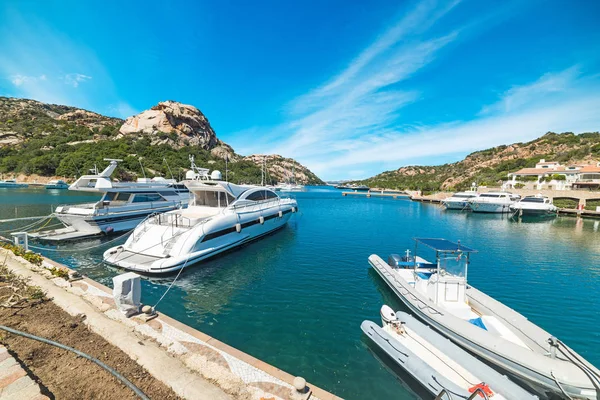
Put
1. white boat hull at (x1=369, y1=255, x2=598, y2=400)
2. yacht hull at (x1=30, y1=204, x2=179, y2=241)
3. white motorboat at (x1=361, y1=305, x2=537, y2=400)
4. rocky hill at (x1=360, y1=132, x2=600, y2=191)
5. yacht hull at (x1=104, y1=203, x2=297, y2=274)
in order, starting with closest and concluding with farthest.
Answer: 1. white motorboat at (x1=361, y1=305, x2=537, y2=400)
2. white boat hull at (x1=369, y1=255, x2=598, y2=400)
3. yacht hull at (x1=104, y1=203, x2=297, y2=274)
4. yacht hull at (x1=30, y1=204, x2=179, y2=241)
5. rocky hill at (x1=360, y1=132, x2=600, y2=191)

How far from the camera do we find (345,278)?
11133 mm

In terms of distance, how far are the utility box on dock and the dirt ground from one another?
2.51 ft

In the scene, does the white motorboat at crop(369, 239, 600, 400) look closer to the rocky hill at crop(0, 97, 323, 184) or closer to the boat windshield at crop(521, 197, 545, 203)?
the boat windshield at crop(521, 197, 545, 203)

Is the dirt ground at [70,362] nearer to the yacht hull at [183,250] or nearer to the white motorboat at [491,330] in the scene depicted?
the yacht hull at [183,250]

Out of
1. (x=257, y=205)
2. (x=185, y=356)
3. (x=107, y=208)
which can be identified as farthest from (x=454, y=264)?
(x=107, y=208)

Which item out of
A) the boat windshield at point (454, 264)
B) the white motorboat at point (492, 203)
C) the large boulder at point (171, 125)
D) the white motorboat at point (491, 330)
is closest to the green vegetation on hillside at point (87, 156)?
the large boulder at point (171, 125)

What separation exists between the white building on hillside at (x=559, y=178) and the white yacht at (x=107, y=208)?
72.4 meters

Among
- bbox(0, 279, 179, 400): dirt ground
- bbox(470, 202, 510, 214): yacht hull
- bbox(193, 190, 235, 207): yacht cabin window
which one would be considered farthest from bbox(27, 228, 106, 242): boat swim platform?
bbox(470, 202, 510, 214): yacht hull

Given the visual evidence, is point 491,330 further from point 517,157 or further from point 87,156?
point 517,157

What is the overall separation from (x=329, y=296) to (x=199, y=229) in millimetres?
6887

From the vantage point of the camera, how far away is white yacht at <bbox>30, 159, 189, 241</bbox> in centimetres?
1612

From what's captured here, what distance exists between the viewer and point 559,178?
174 ft

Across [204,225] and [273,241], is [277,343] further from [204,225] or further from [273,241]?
[273,241]

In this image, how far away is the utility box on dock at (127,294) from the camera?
5.79 m
